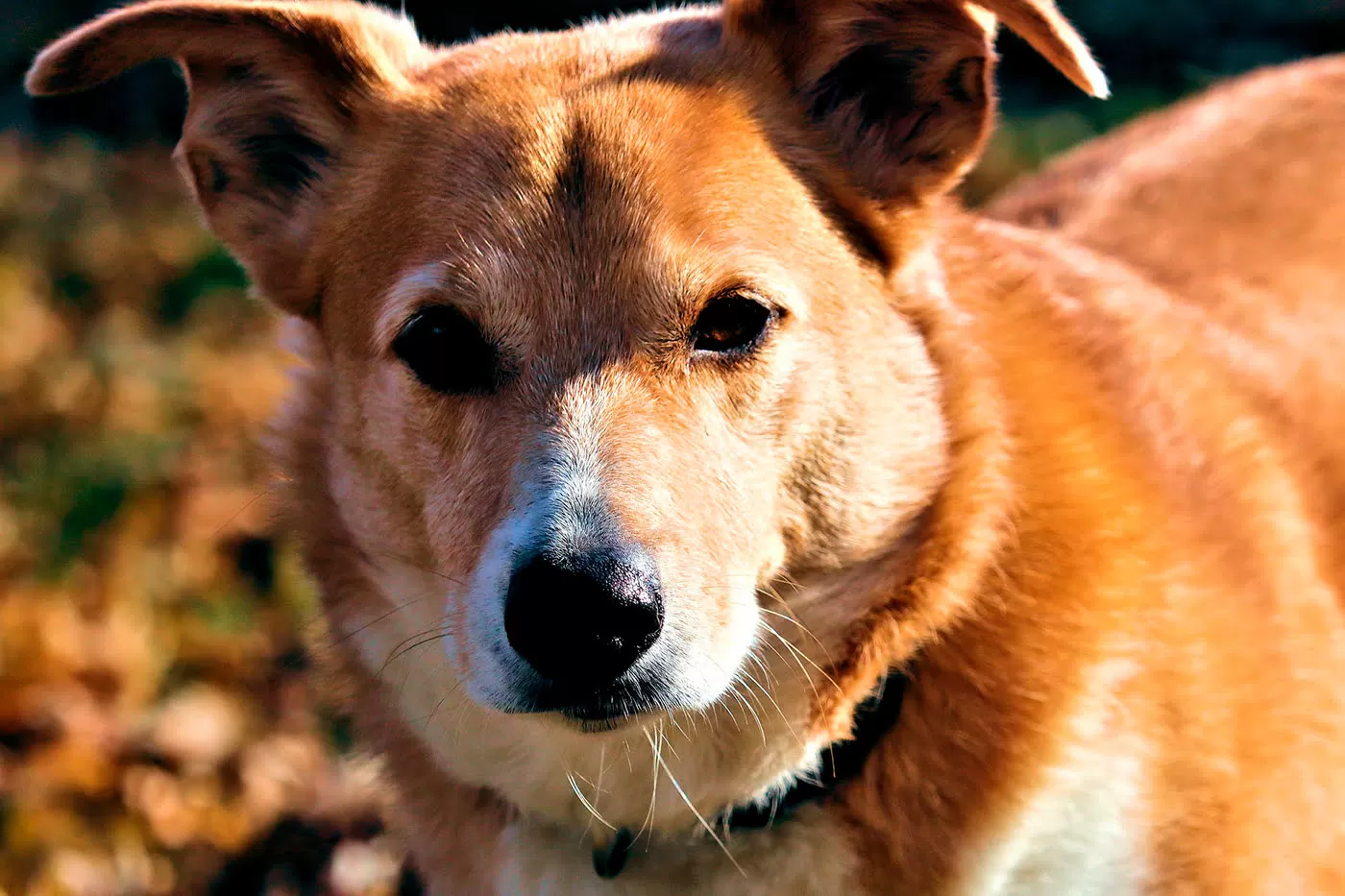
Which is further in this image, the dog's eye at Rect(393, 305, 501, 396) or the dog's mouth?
the dog's eye at Rect(393, 305, 501, 396)

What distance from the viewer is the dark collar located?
7.38 ft

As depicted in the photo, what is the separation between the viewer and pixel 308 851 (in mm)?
3338

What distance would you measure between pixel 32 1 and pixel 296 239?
6.50 metres

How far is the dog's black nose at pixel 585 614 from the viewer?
185 centimetres

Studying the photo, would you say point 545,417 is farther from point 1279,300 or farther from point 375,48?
point 1279,300

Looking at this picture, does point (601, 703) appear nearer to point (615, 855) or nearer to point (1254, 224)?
point (615, 855)

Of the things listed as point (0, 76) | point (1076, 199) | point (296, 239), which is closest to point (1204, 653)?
point (1076, 199)

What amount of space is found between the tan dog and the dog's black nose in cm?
2

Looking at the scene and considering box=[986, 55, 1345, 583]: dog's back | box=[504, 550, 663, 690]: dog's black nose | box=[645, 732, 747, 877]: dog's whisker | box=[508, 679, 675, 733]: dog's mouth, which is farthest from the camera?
box=[986, 55, 1345, 583]: dog's back

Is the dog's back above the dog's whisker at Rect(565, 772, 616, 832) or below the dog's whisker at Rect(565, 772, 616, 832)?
above

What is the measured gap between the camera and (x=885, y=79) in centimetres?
243

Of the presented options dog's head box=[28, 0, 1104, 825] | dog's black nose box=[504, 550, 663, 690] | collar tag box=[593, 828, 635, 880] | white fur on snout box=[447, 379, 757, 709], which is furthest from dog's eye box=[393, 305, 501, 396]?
collar tag box=[593, 828, 635, 880]

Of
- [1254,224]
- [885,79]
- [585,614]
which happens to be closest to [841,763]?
[585,614]

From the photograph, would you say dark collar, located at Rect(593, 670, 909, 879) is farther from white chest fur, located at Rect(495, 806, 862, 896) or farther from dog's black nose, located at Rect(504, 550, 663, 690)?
dog's black nose, located at Rect(504, 550, 663, 690)
